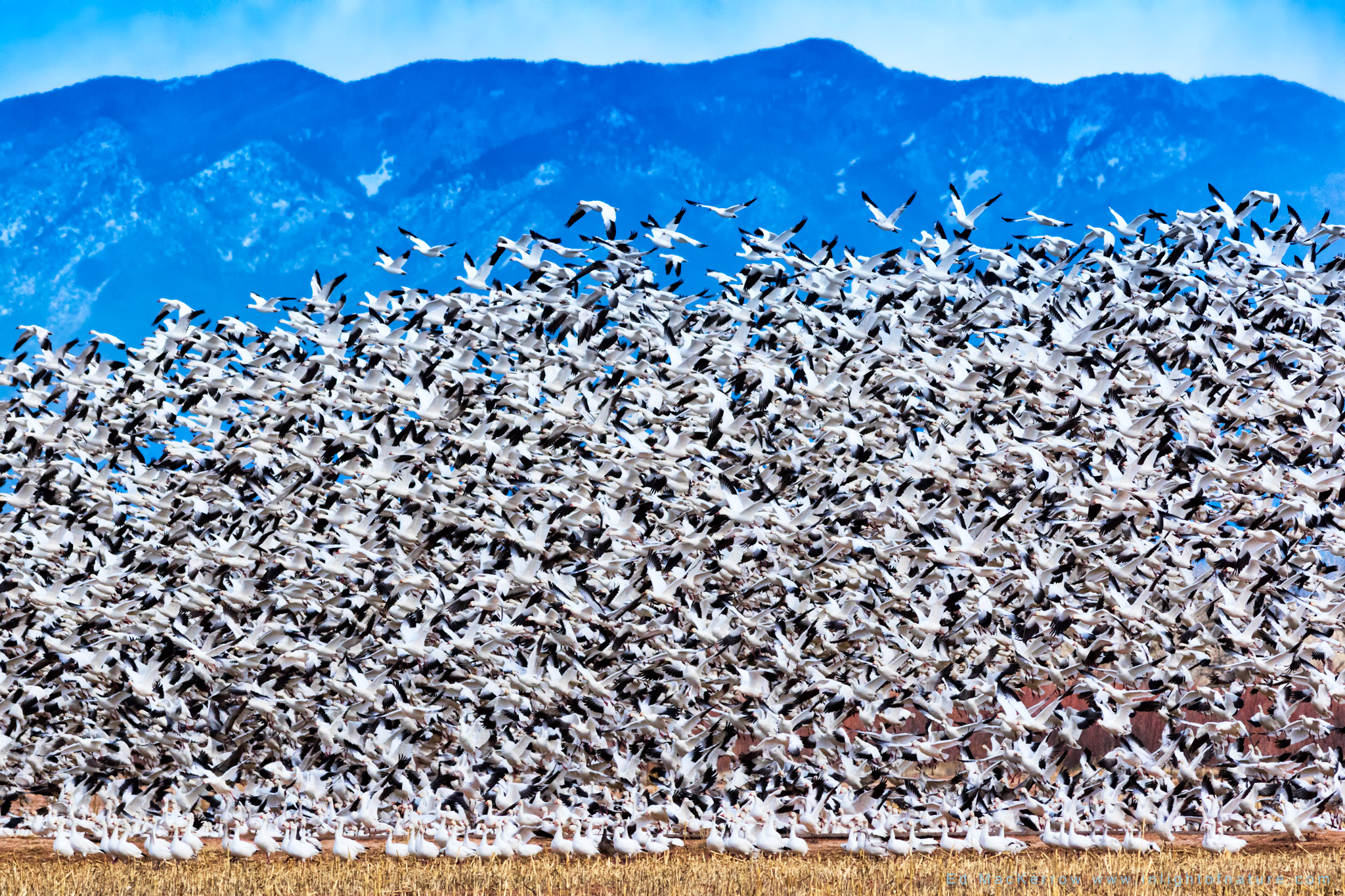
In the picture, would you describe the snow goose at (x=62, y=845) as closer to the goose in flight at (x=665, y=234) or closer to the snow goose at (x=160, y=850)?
the snow goose at (x=160, y=850)

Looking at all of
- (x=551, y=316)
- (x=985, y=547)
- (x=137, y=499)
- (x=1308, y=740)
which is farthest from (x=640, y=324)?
(x=1308, y=740)

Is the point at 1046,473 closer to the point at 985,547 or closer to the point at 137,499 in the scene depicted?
the point at 985,547

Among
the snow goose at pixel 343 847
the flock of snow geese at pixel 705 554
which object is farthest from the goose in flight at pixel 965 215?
the snow goose at pixel 343 847

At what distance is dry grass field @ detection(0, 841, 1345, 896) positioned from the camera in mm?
15562

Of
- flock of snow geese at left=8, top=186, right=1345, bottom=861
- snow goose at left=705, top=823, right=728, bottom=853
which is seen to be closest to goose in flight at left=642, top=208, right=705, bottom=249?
flock of snow geese at left=8, top=186, right=1345, bottom=861

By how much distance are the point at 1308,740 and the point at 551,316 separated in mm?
13698

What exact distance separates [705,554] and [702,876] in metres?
7.12

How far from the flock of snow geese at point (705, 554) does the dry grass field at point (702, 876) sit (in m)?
1.09

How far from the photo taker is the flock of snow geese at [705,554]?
21000mm

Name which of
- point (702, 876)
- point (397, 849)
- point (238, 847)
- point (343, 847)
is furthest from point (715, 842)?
point (238, 847)

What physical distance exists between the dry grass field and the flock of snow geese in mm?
1095

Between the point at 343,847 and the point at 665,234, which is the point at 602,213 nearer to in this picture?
the point at 665,234

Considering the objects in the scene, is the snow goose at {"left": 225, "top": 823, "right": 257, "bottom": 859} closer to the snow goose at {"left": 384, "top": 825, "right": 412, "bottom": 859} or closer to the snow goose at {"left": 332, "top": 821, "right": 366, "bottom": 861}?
the snow goose at {"left": 332, "top": 821, "right": 366, "bottom": 861}

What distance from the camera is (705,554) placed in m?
23.1
